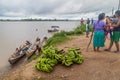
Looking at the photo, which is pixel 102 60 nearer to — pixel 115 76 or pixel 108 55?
pixel 108 55

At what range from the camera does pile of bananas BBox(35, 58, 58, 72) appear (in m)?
7.51

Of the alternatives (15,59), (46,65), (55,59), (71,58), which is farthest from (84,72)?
(15,59)

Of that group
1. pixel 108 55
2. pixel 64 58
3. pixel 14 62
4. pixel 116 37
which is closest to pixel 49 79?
pixel 64 58

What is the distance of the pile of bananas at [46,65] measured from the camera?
24.6ft

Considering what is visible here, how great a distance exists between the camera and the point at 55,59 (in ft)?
25.9

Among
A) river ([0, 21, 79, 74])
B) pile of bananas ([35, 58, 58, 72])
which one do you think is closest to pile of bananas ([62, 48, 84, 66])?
pile of bananas ([35, 58, 58, 72])

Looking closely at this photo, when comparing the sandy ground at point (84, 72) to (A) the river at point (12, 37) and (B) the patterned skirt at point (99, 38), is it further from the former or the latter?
(A) the river at point (12, 37)

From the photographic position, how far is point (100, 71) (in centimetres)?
737

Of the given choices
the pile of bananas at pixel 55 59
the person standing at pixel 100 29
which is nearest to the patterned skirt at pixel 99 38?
the person standing at pixel 100 29

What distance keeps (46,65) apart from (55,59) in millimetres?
456

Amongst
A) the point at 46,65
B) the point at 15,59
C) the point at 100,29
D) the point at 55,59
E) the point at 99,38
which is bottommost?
the point at 15,59

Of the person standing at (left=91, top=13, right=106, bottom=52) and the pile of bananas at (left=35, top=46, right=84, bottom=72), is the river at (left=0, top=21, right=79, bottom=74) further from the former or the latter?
the person standing at (left=91, top=13, right=106, bottom=52)

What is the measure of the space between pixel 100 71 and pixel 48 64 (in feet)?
5.24

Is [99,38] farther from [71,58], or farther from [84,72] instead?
[84,72]
